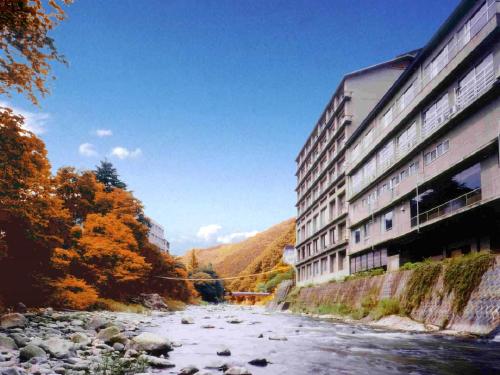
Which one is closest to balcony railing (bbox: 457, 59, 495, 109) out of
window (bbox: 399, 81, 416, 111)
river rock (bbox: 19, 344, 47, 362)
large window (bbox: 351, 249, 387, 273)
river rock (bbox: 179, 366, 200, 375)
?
window (bbox: 399, 81, 416, 111)

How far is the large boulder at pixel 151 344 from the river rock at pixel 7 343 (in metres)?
2.70

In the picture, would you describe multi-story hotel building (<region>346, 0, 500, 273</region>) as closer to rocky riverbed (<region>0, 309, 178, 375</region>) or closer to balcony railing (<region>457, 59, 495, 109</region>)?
balcony railing (<region>457, 59, 495, 109</region>)

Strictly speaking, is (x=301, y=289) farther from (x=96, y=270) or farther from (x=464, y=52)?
(x=464, y=52)

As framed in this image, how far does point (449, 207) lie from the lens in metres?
22.6

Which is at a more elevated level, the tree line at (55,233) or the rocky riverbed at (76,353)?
the tree line at (55,233)

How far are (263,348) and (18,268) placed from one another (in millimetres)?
12852

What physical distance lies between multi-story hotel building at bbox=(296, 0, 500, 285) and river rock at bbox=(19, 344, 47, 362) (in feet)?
58.6

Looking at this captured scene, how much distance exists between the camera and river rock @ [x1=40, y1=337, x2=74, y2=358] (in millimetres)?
8898

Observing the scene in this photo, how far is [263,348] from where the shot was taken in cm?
1242

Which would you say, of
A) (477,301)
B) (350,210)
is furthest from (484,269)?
(350,210)

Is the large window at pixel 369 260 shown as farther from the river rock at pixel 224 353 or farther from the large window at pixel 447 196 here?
the river rock at pixel 224 353

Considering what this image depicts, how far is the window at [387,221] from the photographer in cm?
3076

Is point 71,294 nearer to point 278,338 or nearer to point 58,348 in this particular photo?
point 278,338

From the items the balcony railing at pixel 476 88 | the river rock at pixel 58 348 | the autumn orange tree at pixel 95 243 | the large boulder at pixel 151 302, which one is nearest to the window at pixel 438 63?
the balcony railing at pixel 476 88
